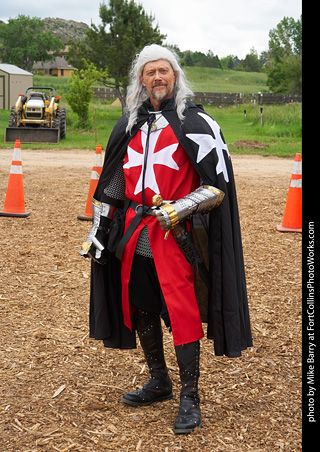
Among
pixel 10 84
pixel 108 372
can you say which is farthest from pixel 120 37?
pixel 108 372

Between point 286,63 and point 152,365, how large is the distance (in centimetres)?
5416

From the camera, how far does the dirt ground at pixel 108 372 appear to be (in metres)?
3.17

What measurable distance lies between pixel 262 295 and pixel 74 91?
19.1 m

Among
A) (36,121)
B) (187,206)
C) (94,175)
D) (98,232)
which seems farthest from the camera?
(36,121)

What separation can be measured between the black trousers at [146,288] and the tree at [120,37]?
112ft

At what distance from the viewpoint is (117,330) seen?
3.57 metres

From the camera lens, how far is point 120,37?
37438 mm

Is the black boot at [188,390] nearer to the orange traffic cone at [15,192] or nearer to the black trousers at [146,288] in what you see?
the black trousers at [146,288]

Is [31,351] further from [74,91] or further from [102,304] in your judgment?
[74,91]

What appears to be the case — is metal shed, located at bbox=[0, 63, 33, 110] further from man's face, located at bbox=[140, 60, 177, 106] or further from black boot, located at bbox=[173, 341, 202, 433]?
black boot, located at bbox=[173, 341, 202, 433]

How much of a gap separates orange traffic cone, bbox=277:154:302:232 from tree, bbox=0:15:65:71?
7891 centimetres

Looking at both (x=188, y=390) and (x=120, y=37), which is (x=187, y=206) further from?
(x=120, y=37)

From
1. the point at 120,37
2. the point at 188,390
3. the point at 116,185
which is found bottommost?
the point at 188,390

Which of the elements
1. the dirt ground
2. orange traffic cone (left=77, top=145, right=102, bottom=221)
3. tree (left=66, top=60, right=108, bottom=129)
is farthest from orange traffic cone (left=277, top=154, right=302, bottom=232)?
tree (left=66, top=60, right=108, bottom=129)
